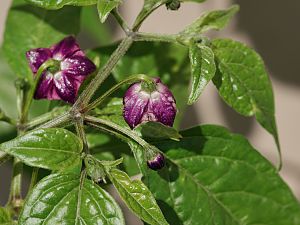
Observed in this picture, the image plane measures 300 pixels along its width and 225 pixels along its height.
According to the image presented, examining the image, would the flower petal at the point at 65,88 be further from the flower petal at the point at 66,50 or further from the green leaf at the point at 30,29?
the green leaf at the point at 30,29

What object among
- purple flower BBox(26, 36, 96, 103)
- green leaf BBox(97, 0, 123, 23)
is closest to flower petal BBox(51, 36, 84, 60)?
purple flower BBox(26, 36, 96, 103)

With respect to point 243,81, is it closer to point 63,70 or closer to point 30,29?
point 63,70

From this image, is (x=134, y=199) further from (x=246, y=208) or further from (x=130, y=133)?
(x=246, y=208)

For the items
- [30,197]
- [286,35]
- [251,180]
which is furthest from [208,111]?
[30,197]

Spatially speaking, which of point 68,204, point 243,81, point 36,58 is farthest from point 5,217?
point 243,81

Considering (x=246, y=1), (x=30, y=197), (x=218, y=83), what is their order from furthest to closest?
(x=246, y=1)
(x=218, y=83)
(x=30, y=197)

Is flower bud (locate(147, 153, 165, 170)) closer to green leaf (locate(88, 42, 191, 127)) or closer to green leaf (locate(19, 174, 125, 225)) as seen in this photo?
green leaf (locate(19, 174, 125, 225))

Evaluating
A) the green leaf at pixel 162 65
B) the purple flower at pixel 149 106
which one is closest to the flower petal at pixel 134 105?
the purple flower at pixel 149 106
